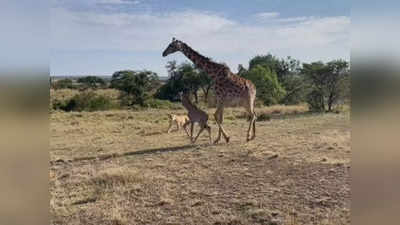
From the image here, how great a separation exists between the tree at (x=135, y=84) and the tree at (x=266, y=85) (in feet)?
13.1

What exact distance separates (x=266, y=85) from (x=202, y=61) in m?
5.98

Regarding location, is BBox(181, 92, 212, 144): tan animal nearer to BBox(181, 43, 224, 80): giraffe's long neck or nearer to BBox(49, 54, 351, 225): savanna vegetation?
BBox(49, 54, 351, 225): savanna vegetation

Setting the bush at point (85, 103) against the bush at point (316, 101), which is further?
the bush at point (85, 103)

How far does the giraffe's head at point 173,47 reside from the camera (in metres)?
4.92

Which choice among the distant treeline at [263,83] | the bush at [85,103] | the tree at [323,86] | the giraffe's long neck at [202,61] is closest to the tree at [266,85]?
the distant treeline at [263,83]

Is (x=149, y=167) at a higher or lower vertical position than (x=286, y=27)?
lower

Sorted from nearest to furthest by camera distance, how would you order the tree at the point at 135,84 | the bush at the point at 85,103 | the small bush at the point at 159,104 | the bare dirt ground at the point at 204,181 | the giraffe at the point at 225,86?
the bare dirt ground at the point at 204,181 < the giraffe at the point at 225,86 < the bush at the point at 85,103 < the small bush at the point at 159,104 < the tree at the point at 135,84

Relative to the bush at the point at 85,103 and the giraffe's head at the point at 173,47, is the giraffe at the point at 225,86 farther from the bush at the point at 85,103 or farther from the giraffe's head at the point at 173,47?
the bush at the point at 85,103

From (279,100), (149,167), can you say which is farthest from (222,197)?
(279,100)

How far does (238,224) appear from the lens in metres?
2.41

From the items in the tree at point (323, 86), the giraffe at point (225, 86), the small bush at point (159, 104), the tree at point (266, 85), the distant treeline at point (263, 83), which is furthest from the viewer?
the small bush at point (159, 104)
